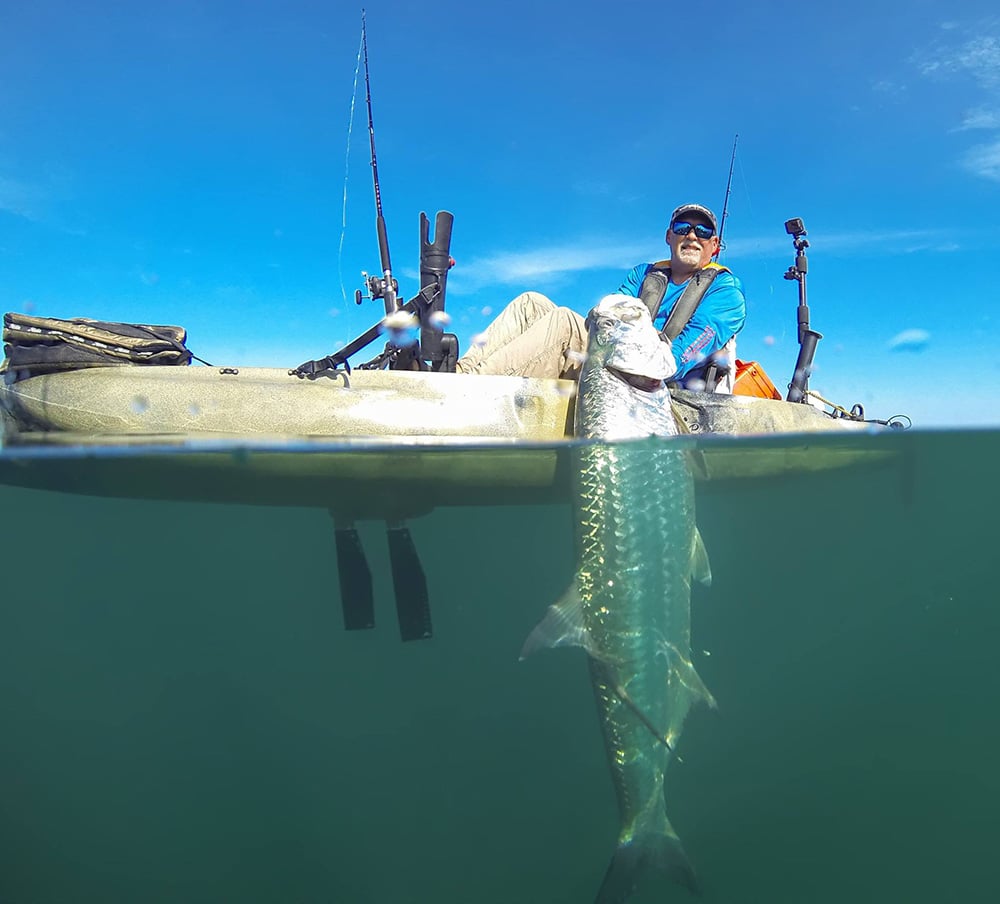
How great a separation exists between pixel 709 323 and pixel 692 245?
0.88 metres

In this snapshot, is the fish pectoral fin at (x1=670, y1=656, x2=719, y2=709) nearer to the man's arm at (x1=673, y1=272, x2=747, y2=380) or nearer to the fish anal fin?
the fish anal fin

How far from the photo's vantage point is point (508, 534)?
552 inches

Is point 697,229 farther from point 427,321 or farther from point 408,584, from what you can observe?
point 408,584

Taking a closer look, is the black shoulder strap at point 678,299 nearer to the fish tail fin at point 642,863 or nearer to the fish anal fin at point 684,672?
the fish anal fin at point 684,672

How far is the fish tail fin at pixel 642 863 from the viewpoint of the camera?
366 cm

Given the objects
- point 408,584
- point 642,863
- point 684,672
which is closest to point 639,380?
point 684,672

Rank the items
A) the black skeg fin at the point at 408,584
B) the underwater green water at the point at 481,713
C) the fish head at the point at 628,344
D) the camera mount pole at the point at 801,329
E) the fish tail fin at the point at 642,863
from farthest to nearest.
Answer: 1. the underwater green water at the point at 481,713
2. the camera mount pole at the point at 801,329
3. the black skeg fin at the point at 408,584
4. the fish head at the point at 628,344
5. the fish tail fin at the point at 642,863

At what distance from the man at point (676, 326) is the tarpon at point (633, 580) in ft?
1.69

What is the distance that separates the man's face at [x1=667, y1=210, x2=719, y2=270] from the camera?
5.20 m

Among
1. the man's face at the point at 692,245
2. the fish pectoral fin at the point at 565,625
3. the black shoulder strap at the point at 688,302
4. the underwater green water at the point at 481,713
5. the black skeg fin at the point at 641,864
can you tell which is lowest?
the underwater green water at the point at 481,713

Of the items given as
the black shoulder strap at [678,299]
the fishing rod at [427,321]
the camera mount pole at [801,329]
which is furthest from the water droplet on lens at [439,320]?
the camera mount pole at [801,329]

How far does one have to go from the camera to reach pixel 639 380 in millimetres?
4262

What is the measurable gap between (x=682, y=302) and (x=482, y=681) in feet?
46.4

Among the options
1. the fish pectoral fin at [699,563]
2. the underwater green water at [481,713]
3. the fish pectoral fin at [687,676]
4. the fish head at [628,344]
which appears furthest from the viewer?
the underwater green water at [481,713]
